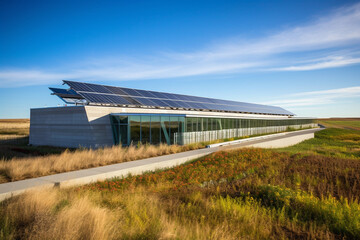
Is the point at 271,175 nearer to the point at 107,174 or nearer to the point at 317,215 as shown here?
the point at 317,215

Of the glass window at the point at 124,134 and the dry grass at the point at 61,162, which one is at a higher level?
the glass window at the point at 124,134

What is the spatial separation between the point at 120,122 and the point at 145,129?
106 inches

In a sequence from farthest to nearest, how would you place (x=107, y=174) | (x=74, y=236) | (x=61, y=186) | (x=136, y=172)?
(x=136, y=172) < (x=107, y=174) < (x=61, y=186) < (x=74, y=236)

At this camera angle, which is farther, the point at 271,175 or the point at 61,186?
the point at 271,175

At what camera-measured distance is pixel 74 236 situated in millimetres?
4500

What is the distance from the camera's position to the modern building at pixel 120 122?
22188mm

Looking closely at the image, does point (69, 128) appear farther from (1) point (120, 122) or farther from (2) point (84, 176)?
(2) point (84, 176)

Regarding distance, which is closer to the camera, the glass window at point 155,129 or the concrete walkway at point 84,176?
the concrete walkway at point 84,176

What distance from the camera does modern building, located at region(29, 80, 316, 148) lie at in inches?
874

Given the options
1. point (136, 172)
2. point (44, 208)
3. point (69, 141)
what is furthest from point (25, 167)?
point (69, 141)

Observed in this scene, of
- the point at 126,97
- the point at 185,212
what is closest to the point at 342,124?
the point at 126,97

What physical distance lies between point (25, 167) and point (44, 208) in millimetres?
5763

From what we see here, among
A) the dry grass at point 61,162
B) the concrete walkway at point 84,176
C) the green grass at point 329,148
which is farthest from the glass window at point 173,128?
the green grass at point 329,148

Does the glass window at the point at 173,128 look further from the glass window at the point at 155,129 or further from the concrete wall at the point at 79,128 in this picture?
the glass window at the point at 155,129
